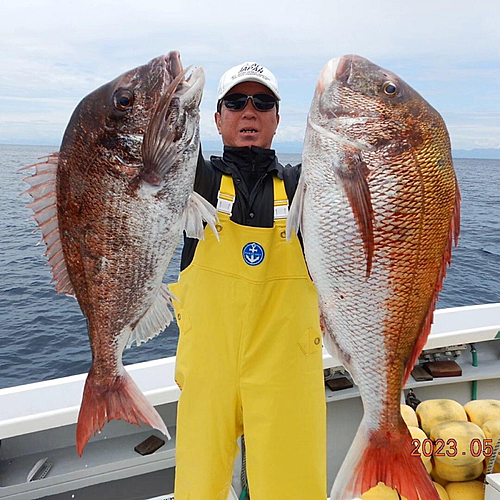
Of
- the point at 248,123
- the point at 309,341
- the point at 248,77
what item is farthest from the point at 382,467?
the point at 248,77

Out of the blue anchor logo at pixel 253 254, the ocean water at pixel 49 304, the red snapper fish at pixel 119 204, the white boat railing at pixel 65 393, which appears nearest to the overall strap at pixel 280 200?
the blue anchor logo at pixel 253 254

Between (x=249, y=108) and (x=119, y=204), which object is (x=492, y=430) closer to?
(x=249, y=108)

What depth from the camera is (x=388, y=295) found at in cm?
151

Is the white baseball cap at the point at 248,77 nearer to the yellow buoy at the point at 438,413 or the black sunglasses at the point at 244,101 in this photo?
the black sunglasses at the point at 244,101

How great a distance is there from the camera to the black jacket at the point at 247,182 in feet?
7.38

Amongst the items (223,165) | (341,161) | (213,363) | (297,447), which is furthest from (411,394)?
(341,161)

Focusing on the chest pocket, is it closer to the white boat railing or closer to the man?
the man

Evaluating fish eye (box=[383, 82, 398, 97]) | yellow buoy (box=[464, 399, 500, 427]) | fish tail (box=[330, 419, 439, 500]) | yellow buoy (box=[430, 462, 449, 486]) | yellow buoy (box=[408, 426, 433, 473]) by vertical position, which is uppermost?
fish eye (box=[383, 82, 398, 97])

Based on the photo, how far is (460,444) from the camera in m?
2.86

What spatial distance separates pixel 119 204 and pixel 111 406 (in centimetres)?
65

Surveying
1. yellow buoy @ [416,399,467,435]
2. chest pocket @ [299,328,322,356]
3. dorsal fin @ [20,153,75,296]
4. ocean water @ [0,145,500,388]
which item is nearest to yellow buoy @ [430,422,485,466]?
yellow buoy @ [416,399,467,435]

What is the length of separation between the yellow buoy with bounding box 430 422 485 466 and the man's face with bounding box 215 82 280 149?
1992 millimetres

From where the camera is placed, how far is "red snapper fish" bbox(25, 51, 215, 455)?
147 centimetres

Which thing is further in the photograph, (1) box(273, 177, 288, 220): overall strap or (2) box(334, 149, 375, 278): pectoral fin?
(1) box(273, 177, 288, 220): overall strap
